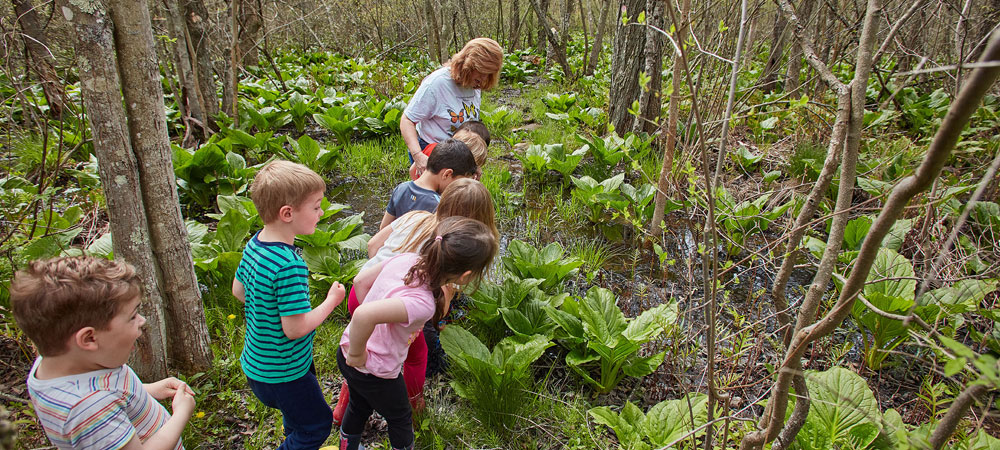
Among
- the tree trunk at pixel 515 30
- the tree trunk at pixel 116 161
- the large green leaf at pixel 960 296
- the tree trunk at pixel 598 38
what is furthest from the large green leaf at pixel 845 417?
the tree trunk at pixel 515 30

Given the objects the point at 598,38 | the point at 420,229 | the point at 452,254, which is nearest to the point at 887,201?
the point at 452,254

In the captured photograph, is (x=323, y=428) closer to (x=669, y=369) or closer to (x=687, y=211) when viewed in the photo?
(x=669, y=369)

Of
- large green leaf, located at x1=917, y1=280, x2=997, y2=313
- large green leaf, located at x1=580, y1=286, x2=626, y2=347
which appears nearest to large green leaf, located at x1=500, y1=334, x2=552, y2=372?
large green leaf, located at x1=580, y1=286, x2=626, y2=347

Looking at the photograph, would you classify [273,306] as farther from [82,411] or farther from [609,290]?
[609,290]

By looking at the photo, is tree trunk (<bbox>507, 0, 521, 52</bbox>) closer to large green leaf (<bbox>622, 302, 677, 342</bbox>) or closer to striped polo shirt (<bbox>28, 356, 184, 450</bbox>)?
large green leaf (<bbox>622, 302, 677, 342</bbox>)

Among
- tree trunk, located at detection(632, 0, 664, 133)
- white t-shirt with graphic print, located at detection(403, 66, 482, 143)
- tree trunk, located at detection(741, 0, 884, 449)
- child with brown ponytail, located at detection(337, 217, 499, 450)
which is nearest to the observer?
tree trunk, located at detection(741, 0, 884, 449)

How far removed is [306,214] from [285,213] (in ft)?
0.25

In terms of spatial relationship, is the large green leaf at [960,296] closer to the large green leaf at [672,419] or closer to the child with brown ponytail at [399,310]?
the large green leaf at [672,419]

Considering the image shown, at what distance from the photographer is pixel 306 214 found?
1.79 meters

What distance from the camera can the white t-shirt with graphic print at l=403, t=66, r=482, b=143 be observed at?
3.37m

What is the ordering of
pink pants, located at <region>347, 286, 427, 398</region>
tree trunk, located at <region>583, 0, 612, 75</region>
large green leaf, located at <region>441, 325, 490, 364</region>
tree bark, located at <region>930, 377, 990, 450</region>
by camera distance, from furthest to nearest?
tree trunk, located at <region>583, 0, 612, 75</region>, large green leaf, located at <region>441, 325, 490, 364</region>, pink pants, located at <region>347, 286, 427, 398</region>, tree bark, located at <region>930, 377, 990, 450</region>

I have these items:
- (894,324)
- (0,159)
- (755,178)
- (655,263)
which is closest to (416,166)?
(655,263)

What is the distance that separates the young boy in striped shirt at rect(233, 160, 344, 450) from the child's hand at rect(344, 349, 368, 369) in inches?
6.3

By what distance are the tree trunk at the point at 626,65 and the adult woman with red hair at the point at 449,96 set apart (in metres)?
2.40
